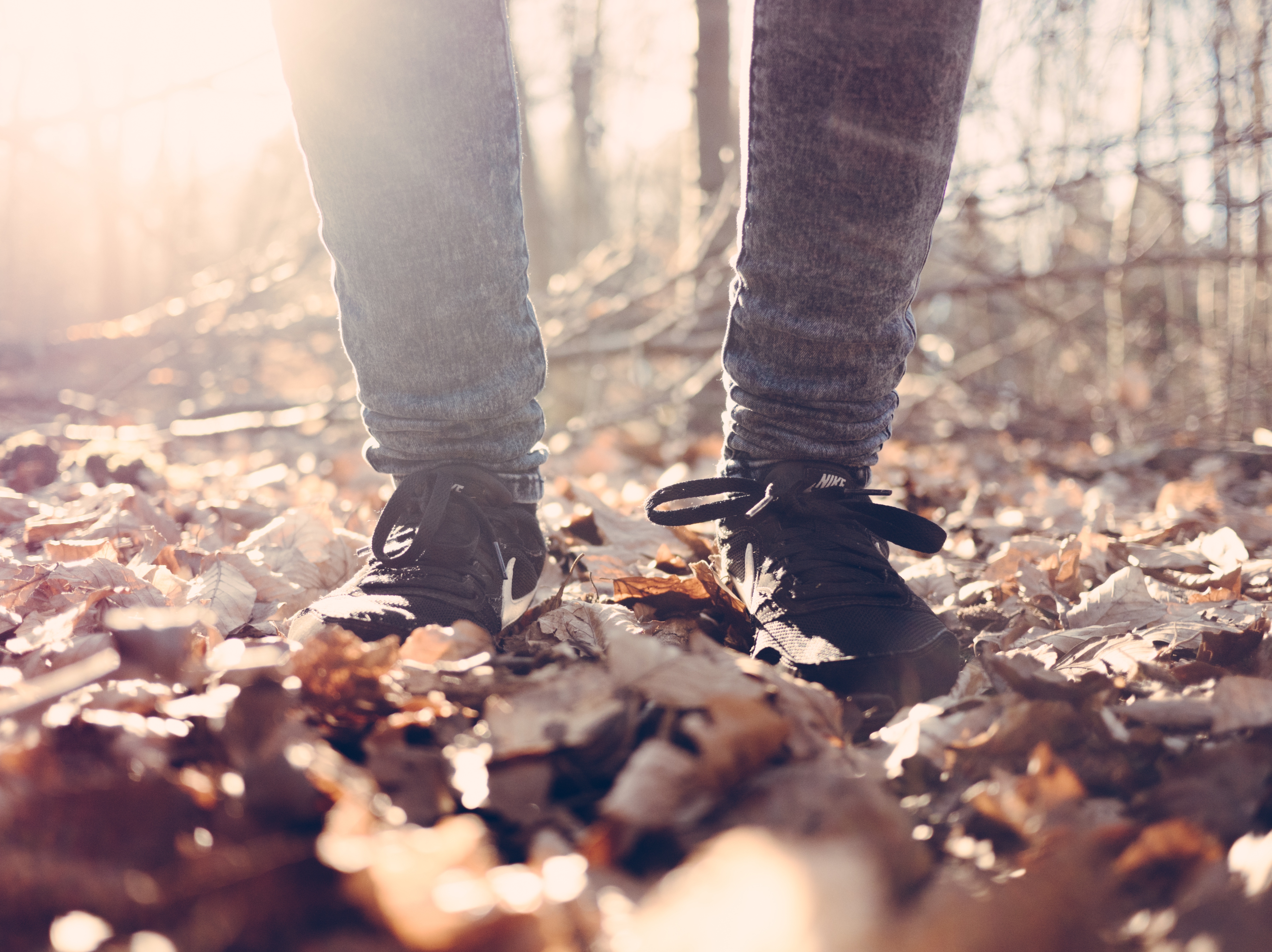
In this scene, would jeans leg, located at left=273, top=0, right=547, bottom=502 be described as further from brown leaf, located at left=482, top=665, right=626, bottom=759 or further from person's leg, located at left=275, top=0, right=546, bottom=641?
brown leaf, located at left=482, top=665, right=626, bottom=759

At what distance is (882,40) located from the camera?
3.29 ft

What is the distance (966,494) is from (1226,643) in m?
1.51

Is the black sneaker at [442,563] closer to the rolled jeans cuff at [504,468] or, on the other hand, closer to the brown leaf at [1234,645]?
the rolled jeans cuff at [504,468]

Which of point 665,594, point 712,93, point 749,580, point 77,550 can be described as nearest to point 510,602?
point 665,594

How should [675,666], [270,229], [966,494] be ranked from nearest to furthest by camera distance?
[675,666]
[966,494]
[270,229]

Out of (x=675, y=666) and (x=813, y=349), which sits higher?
(x=813, y=349)

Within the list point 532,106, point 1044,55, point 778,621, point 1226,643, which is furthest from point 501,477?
point 532,106

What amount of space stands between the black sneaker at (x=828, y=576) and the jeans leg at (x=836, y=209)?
3.0 inches

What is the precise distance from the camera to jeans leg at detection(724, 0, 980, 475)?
3.34 ft

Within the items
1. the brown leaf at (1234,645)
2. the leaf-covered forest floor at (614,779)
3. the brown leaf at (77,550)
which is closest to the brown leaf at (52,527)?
the brown leaf at (77,550)

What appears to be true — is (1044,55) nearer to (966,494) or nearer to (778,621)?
(966,494)

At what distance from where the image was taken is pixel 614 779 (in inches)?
30.2

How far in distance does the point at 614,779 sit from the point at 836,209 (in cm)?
81

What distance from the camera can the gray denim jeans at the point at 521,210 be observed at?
1.04 metres
